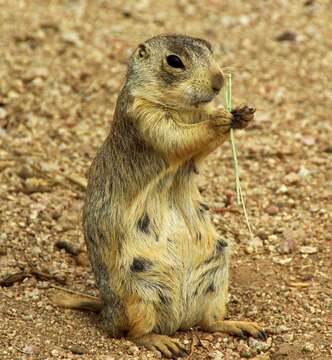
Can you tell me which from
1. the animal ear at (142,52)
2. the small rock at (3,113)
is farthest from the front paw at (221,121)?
the small rock at (3,113)

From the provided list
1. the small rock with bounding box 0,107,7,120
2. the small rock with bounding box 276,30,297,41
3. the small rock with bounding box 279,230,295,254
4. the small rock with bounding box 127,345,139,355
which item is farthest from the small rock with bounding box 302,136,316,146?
the small rock with bounding box 127,345,139,355

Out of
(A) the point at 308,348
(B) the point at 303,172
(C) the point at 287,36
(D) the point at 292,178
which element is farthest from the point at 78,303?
(C) the point at 287,36

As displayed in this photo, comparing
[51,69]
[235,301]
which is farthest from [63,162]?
[235,301]

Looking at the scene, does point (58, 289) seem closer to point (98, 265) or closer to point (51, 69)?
point (98, 265)

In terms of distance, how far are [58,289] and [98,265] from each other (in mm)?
780

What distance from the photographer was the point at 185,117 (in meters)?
5.63

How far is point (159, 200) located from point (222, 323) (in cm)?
95

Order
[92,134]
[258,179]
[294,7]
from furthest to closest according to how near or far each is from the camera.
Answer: [294,7], [92,134], [258,179]

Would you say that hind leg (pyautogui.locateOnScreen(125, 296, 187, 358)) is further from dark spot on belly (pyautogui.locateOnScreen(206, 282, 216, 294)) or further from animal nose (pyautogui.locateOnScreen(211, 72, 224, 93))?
animal nose (pyautogui.locateOnScreen(211, 72, 224, 93))

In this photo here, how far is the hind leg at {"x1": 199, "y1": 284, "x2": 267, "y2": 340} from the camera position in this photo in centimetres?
595

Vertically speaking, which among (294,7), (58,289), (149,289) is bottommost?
(58,289)

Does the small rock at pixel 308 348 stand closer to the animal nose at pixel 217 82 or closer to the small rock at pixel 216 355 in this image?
the small rock at pixel 216 355

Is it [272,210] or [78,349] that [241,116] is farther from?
[272,210]

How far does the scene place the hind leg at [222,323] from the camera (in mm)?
5945
